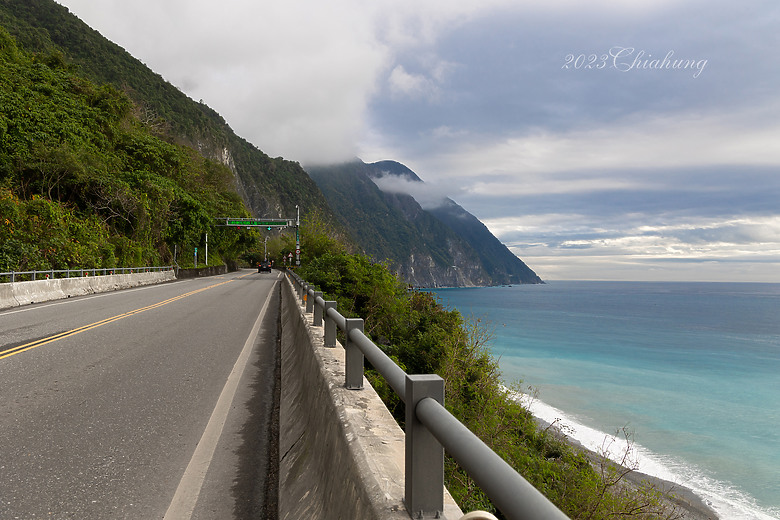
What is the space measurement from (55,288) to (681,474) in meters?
30.2

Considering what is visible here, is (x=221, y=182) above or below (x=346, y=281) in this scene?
above

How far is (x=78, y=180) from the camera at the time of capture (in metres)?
39.7

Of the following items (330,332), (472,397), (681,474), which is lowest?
(681,474)

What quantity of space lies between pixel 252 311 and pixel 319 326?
38.2ft

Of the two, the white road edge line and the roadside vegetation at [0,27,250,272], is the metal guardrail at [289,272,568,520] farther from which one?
the roadside vegetation at [0,27,250,272]

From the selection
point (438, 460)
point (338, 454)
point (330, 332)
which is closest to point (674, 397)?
point (330, 332)

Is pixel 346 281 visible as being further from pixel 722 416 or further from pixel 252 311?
pixel 722 416

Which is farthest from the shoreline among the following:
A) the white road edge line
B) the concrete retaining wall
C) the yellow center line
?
the concrete retaining wall

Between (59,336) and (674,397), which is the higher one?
(59,336)

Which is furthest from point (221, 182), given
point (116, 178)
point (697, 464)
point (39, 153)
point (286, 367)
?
point (286, 367)

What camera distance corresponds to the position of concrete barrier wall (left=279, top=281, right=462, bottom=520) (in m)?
2.43

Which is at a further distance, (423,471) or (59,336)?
(59,336)

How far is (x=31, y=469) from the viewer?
4512 mm

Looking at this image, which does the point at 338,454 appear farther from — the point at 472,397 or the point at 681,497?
the point at 681,497
